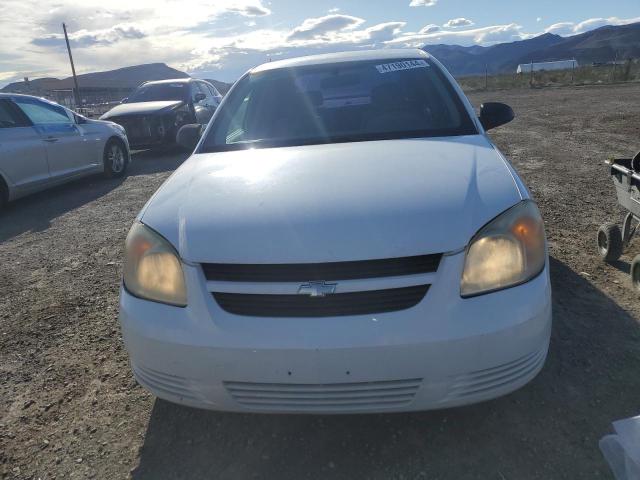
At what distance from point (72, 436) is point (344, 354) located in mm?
1373

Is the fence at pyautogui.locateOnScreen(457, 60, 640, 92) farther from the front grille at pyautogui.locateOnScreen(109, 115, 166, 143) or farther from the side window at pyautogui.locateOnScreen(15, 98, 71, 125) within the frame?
the side window at pyautogui.locateOnScreen(15, 98, 71, 125)

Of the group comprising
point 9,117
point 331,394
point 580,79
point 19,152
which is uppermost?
point 9,117

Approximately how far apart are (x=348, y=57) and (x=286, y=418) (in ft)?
8.33

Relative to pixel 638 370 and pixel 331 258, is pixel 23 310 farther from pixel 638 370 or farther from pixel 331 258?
pixel 638 370

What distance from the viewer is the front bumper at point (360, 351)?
1646 mm

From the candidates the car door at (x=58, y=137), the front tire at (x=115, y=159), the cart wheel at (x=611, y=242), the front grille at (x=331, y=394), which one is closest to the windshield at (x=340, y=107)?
the front grille at (x=331, y=394)

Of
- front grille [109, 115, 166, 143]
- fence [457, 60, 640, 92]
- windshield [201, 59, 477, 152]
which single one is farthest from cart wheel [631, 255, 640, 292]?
fence [457, 60, 640, 92]

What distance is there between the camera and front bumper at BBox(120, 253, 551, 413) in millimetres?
1646

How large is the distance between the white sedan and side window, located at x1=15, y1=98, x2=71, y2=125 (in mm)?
5720

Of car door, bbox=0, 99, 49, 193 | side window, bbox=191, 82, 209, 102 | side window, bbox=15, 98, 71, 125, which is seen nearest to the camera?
car door, bbox=0, 99, 49, 193

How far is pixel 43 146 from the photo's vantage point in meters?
6.61

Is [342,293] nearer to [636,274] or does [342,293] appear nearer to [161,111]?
[636,274]

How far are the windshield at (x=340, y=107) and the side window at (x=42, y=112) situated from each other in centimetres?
461

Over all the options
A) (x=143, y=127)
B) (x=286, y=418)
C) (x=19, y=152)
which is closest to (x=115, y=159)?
(x=143, y=127)
